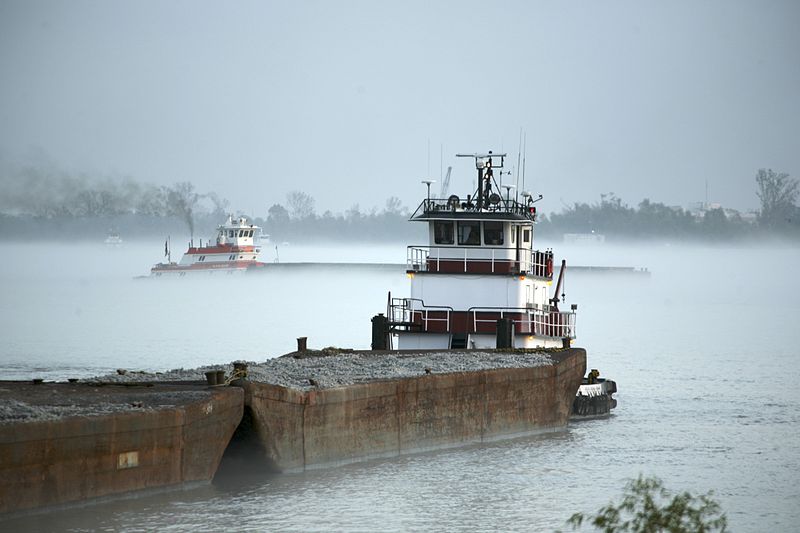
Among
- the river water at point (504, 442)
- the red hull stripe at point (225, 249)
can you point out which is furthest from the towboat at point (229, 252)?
the river water at point (504, 442)

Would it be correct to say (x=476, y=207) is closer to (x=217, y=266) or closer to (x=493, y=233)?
(x=493, y=233)

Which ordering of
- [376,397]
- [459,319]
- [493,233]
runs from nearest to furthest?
[376,397], [459,319], [493,233]

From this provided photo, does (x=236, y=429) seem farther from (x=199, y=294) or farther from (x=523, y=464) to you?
(x=199, y=294)

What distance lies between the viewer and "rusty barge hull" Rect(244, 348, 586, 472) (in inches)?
1065

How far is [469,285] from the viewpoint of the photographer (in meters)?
42.8

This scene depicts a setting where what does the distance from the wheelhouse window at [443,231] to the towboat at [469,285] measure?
32 mm

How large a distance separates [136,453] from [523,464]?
466 inches

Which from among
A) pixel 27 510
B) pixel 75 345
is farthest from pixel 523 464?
pixel 75 345

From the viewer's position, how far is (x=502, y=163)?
45438 millimetres

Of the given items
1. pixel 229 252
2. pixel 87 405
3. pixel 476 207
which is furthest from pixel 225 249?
pixel 87 405

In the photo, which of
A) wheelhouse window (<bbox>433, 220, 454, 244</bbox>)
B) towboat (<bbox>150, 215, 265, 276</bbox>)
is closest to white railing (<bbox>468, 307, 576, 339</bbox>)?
wheelhouse window (<bbox>433, 220, 454, 244</bbox>)

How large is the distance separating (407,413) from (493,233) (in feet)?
41.9

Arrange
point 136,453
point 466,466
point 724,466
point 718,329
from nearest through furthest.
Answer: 1. point 136,453
2. point 466,466
3. point 724,466
4. point 718,329

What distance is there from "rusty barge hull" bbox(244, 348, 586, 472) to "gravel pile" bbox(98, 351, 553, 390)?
504mm
